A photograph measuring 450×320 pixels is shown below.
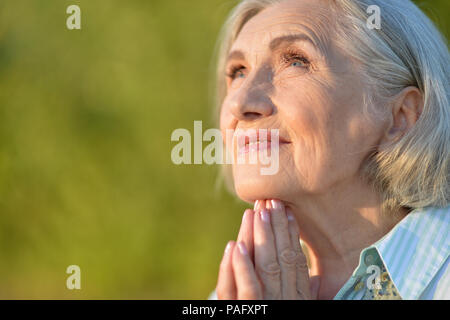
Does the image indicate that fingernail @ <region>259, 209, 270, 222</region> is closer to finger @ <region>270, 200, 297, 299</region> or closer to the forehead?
finger @ <region>270, 200, 297, 299</region>

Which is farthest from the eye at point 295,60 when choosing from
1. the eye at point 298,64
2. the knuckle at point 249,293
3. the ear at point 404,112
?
the knuckle at point 249,293

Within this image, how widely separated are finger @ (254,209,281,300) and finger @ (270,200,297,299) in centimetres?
2

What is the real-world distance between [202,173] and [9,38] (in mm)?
2152

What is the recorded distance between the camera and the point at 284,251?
6.46 feet

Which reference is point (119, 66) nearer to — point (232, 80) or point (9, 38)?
point (9, 38)

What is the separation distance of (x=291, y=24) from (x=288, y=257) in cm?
97

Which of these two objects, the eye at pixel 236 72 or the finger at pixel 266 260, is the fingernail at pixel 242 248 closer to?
the finger at pixel 266 260

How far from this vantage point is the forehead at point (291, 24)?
6.89ft

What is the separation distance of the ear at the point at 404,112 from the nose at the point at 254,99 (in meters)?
0.51

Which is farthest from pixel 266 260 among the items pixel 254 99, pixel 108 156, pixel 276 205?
pixel 108 156

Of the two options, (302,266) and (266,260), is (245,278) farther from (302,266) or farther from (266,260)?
(302,266)
